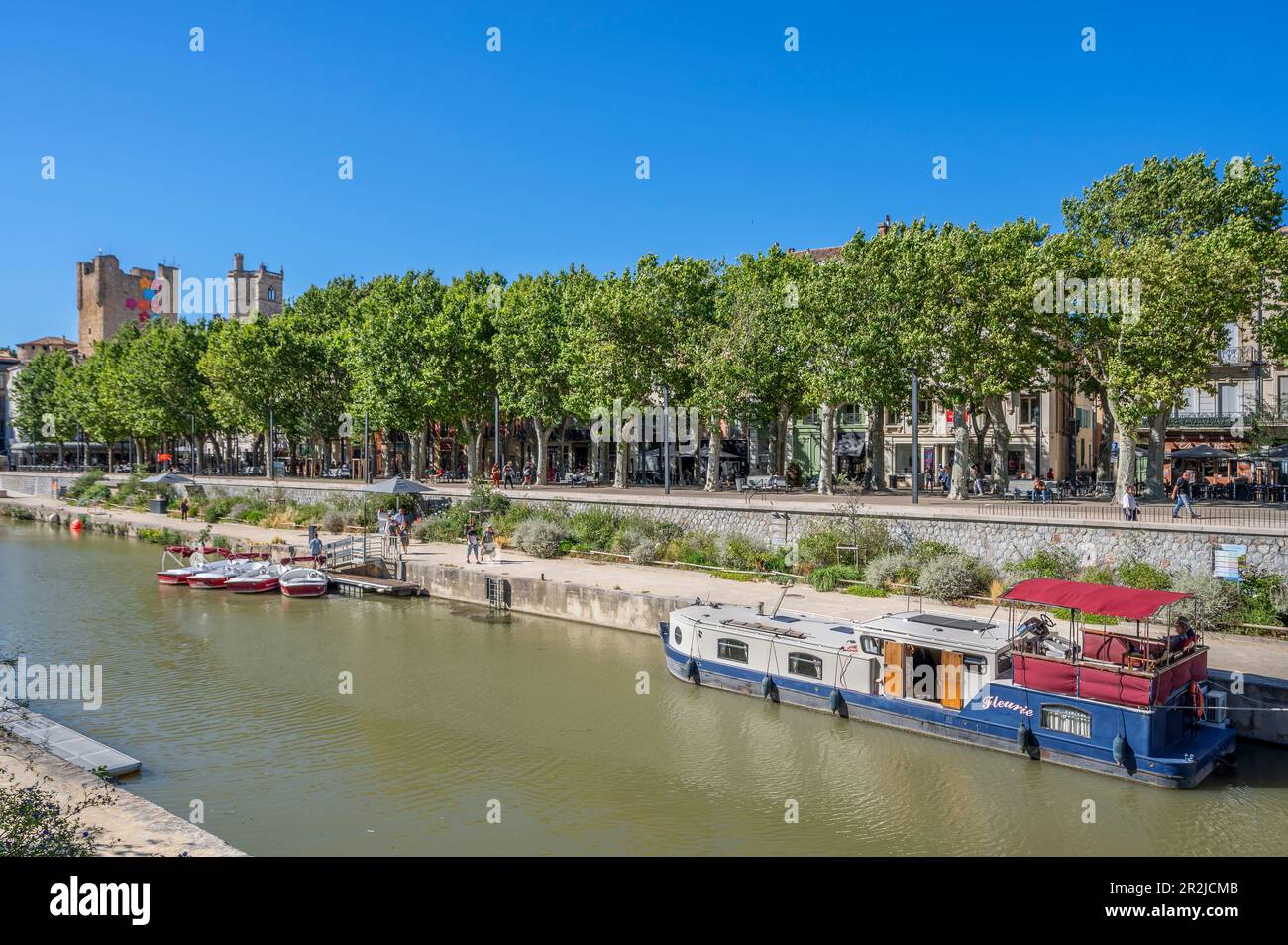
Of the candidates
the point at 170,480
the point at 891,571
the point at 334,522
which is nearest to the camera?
the point at 891,571

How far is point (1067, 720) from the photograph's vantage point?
17.4 meters

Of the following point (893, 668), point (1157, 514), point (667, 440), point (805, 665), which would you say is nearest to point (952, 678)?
point (893, 668)

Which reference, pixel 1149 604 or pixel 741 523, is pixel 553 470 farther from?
pixel 1149 604

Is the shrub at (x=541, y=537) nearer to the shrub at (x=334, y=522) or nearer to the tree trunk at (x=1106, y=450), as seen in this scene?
the shrub at (x=334, y=522)

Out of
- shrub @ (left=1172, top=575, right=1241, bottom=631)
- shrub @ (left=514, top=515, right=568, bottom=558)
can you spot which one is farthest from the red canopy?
shrub @ (left=514, top=515, right=568, bottom=558)

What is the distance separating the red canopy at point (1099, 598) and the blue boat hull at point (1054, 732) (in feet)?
5.85

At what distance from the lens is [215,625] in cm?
3067

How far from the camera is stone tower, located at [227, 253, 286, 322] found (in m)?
142

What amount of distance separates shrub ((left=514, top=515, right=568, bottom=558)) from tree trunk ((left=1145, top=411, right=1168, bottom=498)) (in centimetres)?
2417

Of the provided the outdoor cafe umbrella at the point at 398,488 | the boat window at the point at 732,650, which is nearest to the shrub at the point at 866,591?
the boat window at the point at 732,650

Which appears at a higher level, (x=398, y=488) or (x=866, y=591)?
(x=398, y=488)

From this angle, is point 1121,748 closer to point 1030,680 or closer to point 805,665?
point 1030,680

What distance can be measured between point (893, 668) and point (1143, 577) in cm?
992
